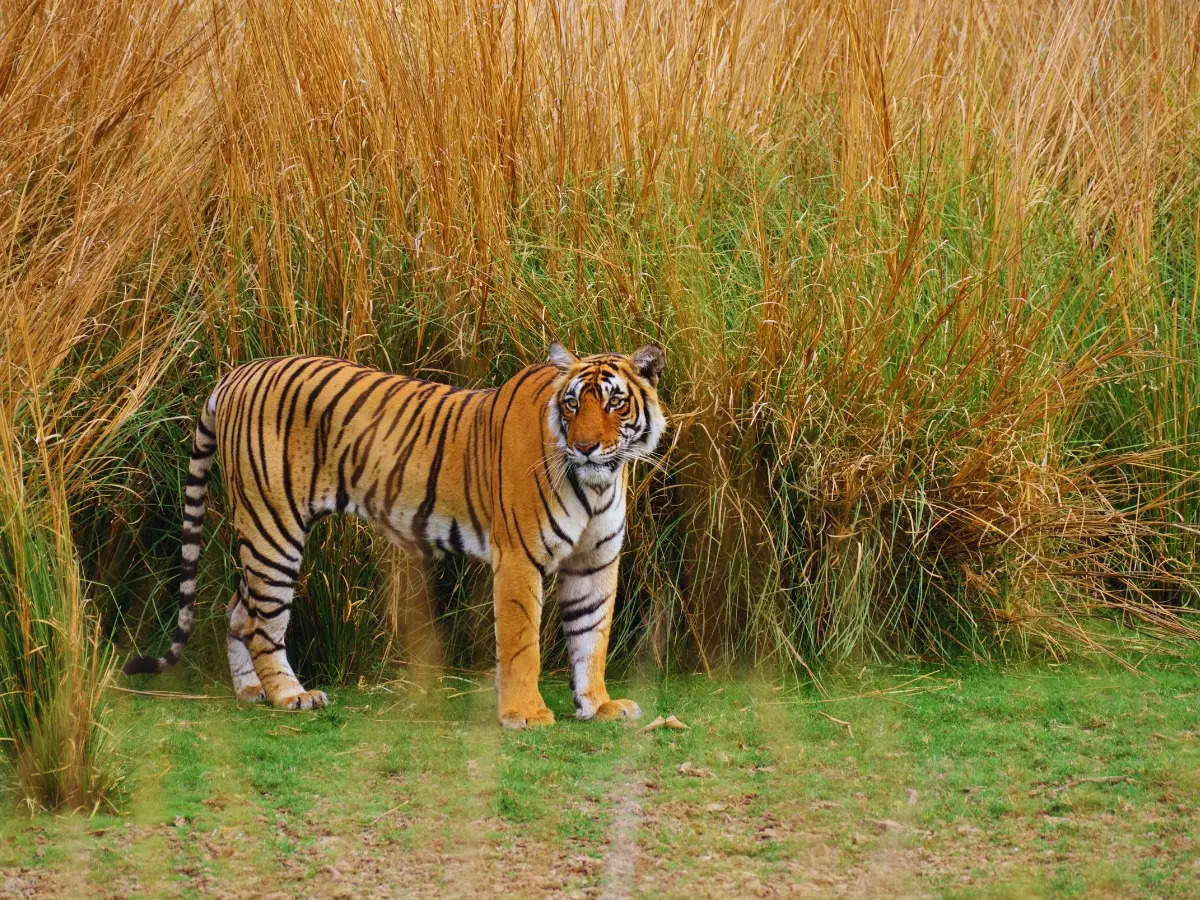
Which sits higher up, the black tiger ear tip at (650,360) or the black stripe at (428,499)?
the black tiger ear tip at (650,360)

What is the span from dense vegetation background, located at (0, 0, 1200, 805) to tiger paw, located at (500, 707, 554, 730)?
1.93ft

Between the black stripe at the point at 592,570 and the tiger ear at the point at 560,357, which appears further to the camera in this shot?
the black stripe at the point at 592,570

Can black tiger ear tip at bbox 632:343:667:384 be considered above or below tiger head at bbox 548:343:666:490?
above

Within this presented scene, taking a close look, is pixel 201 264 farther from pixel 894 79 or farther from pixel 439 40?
pixel 894 79

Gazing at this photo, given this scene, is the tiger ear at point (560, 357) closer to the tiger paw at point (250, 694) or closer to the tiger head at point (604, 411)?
the tiger head at point (604, 411)

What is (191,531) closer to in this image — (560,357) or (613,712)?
(560,357)

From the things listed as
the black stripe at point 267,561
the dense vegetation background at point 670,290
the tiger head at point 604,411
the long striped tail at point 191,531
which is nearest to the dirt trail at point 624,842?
the tiger head at point 604,411

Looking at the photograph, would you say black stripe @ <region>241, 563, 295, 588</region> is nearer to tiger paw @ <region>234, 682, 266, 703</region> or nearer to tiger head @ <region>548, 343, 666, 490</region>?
tiger paw @ <region>234, 682, 266, 703</region>

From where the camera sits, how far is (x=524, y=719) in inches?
158

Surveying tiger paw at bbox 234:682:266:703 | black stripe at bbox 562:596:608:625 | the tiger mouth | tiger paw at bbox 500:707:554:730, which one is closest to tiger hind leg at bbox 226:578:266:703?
tiger paw at bbox 234:682:266:703

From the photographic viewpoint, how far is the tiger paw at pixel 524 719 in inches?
157

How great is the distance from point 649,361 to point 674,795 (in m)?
1.15

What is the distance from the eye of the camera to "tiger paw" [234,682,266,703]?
4320mm

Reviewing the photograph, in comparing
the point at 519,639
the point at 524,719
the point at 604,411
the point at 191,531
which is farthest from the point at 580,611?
the point at 191,531
